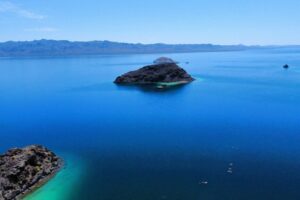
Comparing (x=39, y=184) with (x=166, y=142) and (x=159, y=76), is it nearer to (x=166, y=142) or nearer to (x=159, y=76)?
(x=166, y=142)

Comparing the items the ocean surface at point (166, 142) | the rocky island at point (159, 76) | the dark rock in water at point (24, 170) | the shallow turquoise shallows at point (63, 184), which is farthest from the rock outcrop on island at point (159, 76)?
the dark rock in water at point (24, 170)

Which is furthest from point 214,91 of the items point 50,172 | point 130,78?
point 50,172

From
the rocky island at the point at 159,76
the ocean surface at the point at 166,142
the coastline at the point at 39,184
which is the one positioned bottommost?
the coastline at the point at 39,184

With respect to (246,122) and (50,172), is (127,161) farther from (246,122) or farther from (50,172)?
(246,122)

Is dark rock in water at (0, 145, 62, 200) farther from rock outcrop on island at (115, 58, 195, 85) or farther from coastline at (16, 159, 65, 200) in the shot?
rock outcrop on island at (115, 58, 195, 85)

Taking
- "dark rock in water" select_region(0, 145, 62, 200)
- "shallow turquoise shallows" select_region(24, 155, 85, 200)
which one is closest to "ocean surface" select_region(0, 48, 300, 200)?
"shallow turquoise shallows" select_region(24, 155, 85, 200)

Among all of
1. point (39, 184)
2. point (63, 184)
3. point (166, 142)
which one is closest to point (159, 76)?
point (166, 142)

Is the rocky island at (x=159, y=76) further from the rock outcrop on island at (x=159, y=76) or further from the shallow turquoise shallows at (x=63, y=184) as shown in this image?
the shallow turquoise shallows at (x=63, y=184)
